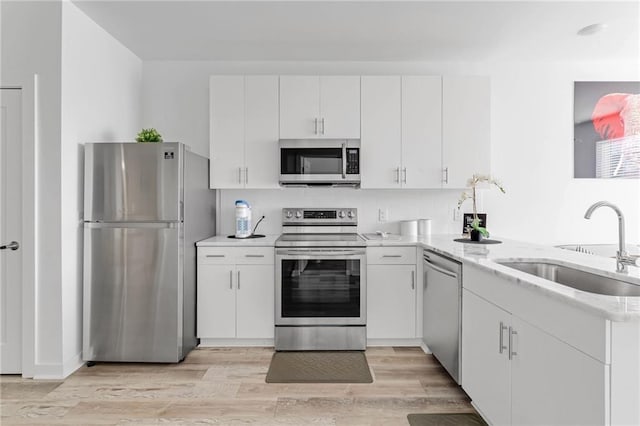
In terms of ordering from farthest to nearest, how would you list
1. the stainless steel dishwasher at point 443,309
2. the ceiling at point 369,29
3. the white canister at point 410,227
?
the white canister at point 410,227
the ceiling at point 369,29
the stainless steel dishwasher at point 443,309

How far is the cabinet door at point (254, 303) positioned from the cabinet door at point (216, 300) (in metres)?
0.07

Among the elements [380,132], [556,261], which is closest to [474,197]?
[380,132]

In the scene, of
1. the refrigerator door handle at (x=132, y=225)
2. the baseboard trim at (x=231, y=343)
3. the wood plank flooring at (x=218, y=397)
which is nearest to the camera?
the wood plank flooring at (x=218, y=397)

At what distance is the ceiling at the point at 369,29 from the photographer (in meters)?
2.80

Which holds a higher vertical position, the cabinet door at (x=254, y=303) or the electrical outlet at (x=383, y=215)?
the electrical outlet at (x=383, y=215)

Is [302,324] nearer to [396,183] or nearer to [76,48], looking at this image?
[396,183]

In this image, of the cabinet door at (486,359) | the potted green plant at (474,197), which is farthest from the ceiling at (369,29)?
the cabinet door at (486,359)

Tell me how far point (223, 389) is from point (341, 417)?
853 millimetres

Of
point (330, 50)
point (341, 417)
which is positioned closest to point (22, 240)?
point (341, 417)

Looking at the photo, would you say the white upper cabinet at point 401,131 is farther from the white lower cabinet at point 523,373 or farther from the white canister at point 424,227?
the white lower cabinet at point 523,373

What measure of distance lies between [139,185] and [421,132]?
2486 mm

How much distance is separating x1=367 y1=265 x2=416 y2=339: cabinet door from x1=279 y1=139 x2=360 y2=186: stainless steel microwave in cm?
90

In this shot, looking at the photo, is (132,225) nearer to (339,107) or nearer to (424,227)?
(339,107)

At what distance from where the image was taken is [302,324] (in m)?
3.23
